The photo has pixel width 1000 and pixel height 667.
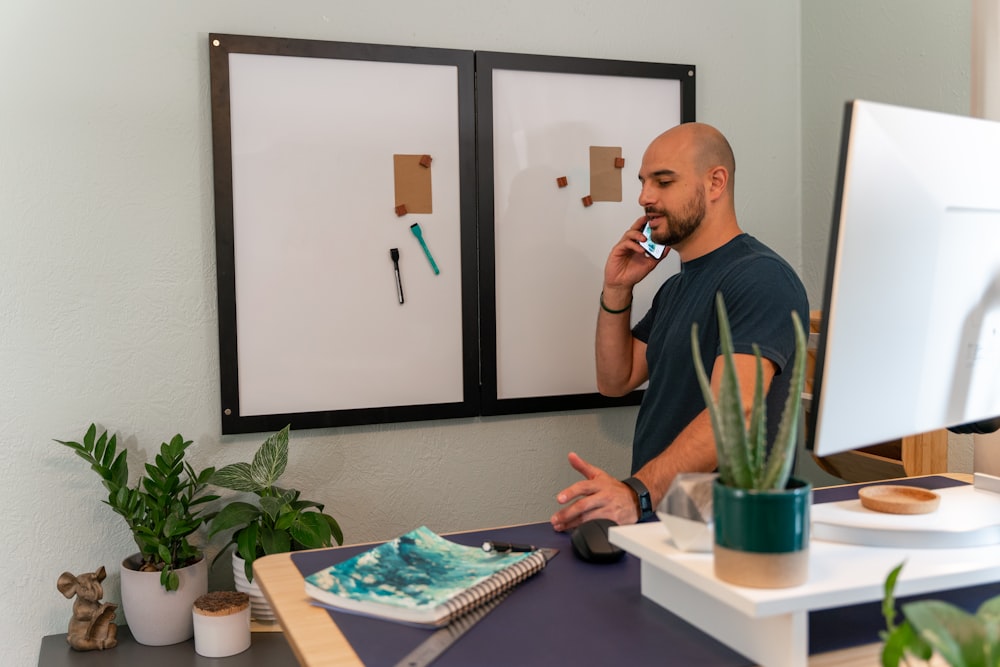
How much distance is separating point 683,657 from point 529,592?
281 millimetres

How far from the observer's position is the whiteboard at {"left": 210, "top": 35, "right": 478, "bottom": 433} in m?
2.32

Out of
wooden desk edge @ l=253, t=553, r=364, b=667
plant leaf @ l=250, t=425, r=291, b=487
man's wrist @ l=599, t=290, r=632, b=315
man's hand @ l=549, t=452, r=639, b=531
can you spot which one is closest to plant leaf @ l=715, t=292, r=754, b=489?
wooden desk edge @ l=253, t=553, r=364, b=667

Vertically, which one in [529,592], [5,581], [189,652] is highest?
[529,592]

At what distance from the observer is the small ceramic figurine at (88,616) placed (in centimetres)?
211

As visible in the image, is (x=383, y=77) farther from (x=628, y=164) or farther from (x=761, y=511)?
(x=761, y=511)

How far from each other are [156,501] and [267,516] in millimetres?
260

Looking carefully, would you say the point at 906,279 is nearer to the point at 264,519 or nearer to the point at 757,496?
the point at 757,496

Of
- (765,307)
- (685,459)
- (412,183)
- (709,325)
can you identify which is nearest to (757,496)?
(685,459)

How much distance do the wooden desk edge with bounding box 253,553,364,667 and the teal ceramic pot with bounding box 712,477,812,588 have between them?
426 millimetres

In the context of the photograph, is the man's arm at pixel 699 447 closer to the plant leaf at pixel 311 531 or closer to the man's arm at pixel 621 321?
the man's arm at pixel 621 321

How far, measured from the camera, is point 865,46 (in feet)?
8.89

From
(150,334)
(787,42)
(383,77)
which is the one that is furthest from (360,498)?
(787,42)

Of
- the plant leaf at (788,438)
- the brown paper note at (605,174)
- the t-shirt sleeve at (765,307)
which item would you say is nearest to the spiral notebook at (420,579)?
the plant leaf at (788,438)

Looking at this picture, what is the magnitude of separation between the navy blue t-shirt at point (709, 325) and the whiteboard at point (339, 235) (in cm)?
55
